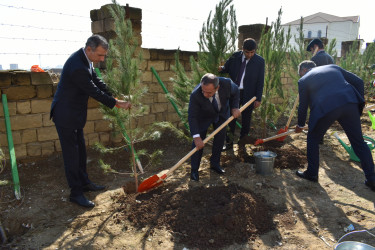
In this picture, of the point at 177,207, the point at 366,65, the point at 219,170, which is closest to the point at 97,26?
the point at 219,170

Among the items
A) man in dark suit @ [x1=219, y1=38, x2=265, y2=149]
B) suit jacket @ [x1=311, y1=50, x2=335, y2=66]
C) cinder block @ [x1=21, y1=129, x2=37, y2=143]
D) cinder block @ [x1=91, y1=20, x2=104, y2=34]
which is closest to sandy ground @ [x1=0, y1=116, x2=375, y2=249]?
cinder block @ [x1=21, y1=129, x2=37, y2=143]

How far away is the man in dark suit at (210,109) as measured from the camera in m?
3.60

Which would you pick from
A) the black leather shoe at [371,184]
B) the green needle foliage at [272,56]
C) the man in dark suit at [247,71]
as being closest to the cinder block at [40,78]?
the man in dark suit at [247,71]

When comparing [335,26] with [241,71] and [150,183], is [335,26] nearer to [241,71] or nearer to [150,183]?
[241,71]

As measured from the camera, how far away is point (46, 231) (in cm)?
307

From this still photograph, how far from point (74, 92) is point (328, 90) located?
3.17m

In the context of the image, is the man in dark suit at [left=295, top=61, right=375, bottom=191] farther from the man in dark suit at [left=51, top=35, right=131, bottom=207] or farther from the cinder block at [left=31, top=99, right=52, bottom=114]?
the cinder block at [left=31, top=99, right=52, bottom=114]

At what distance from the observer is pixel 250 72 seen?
4977 millimetres

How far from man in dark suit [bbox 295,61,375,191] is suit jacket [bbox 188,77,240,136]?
98 cm

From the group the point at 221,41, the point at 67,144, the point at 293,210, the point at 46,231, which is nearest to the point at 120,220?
the point at 46,231

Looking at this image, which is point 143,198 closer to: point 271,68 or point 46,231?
point 46,231

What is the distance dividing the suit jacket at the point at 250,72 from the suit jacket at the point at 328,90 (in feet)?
3.76

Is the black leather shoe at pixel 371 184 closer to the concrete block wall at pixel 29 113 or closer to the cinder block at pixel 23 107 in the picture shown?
the concrete block wall at pixel 29 113

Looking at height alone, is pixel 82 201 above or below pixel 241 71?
below
